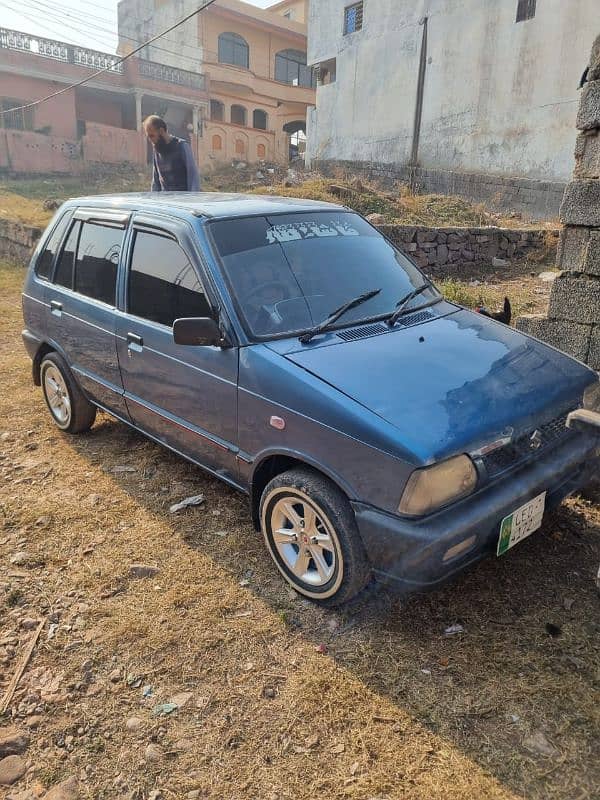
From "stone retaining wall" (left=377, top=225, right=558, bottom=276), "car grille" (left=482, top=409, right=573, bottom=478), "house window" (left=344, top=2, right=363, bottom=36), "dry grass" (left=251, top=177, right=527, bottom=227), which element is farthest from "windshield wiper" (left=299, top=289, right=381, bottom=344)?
"house window" (left=344, top=2, right=363, bottom=36)

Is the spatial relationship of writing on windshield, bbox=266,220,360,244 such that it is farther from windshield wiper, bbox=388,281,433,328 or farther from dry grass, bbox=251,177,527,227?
dry grass, bbox=251,177,527,227

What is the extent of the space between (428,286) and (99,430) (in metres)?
2.86

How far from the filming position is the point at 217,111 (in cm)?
3131

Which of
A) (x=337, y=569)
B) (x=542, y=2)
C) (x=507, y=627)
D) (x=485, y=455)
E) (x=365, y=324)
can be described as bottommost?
(x=507, y=627)

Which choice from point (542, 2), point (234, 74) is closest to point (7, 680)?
point (542, 2)

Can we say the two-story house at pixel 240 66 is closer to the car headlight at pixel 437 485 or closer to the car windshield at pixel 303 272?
the car windshield at pixel 303 272

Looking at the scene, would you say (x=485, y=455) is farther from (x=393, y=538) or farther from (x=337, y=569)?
(x=337, y=569)

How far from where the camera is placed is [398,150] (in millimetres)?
21609

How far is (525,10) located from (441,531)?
19.0m

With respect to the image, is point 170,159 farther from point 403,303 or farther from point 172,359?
point 403,303

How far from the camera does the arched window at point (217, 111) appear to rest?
31016 millimetres

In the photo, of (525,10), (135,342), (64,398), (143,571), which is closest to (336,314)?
(135,342)

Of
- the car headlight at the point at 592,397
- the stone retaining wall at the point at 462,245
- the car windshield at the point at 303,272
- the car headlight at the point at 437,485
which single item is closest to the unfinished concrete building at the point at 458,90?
the stone retaining wall at the point at 462,245

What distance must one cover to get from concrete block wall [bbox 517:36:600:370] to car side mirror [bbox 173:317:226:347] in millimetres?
2619
